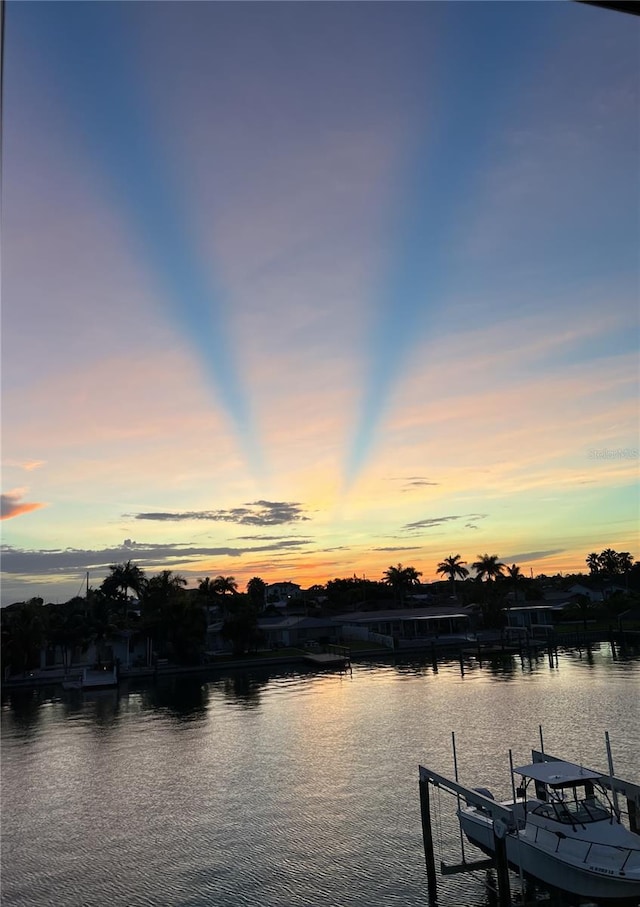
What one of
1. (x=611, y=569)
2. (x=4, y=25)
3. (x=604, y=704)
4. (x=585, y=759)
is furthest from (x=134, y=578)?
(x=611, y=569)

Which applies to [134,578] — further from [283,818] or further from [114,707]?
[283,818]

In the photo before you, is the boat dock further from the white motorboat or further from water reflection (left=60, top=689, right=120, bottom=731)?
the white motorboat

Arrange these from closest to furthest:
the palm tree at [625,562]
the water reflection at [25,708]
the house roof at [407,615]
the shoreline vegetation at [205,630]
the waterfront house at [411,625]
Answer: the water reflection at [25,708]
the shoreline vegetation at [205,630]
the waterfront house at [411,625]
the house roof at [407,615]
the palm tree at [625,562]

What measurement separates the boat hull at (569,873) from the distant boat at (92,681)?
189 ft

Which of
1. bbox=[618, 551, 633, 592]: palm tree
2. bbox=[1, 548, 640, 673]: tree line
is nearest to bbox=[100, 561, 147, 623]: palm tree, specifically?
bbox=[1, 548, 640, 673]: tree line

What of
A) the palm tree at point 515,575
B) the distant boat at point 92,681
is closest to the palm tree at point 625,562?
the palm tree at point 515,575

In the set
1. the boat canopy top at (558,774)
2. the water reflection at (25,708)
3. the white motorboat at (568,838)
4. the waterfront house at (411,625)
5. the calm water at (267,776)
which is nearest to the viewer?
the white motorboat at (568,838)

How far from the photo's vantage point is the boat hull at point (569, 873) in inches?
727

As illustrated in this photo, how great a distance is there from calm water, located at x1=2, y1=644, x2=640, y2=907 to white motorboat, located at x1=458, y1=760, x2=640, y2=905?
2.40 meters

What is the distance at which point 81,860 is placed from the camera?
26484 mm

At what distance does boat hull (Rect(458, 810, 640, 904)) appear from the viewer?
18469 millimetres

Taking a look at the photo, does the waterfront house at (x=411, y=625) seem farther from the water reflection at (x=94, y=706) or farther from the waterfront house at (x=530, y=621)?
the water reflection at (x=94, y=706)

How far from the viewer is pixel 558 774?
73.0ft

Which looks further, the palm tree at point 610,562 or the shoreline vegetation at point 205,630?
the palm tree at point 610,562
